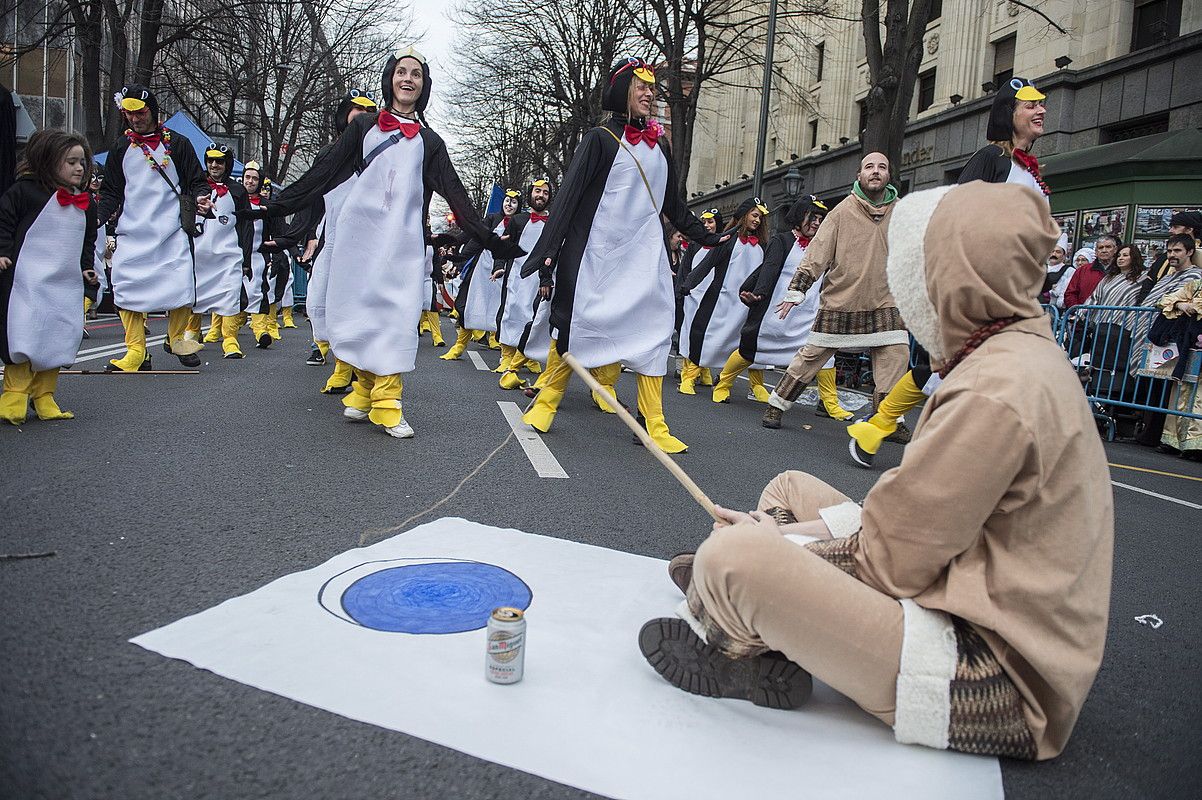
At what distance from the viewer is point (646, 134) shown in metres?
6.41

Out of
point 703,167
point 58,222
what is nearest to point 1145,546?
point 58,222

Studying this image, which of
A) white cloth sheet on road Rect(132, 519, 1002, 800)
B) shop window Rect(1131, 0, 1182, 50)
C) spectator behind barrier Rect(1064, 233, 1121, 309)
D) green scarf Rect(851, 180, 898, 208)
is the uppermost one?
shop window Rect(1131, 0, 1182, 50)

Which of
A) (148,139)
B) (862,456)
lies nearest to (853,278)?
(862,456)

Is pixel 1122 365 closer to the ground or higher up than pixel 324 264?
closer to the ground

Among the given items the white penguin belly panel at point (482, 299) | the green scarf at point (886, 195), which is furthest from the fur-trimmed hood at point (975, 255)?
the white penguin belly panel at point (482, 299)

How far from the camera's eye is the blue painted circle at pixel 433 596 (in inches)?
110

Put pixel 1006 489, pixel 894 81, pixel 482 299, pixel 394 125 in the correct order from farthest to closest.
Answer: pixel 894 81 → pixel 482 299 → pixel 394 125 → pixel 1006 489

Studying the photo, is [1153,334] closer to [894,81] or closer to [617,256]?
[617,256]

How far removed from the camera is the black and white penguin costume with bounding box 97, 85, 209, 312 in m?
8.59

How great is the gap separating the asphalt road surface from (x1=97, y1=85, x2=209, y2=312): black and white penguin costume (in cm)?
96

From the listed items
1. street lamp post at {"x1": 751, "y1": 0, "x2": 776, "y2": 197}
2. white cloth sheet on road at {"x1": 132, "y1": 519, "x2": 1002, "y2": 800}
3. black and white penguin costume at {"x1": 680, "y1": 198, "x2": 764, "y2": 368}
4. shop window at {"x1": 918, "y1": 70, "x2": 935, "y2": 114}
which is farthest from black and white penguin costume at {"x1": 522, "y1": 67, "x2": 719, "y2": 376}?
shop window at {"x1": 918, "y1": 70, "x2": 935, "y2": 114}

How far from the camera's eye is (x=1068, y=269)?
12820 mm

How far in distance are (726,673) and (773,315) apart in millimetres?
8379

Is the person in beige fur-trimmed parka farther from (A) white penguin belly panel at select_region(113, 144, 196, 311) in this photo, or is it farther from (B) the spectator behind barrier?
(B) the spectator behind barrier
